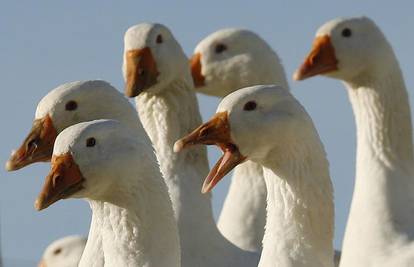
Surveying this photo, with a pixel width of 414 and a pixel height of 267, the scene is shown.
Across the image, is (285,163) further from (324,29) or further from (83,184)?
(324,29)

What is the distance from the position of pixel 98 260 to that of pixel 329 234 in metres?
1.71

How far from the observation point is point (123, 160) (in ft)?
51.6

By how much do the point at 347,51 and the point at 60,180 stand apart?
4525mm

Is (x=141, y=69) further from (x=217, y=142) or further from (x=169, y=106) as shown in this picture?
(x=217, y=142)

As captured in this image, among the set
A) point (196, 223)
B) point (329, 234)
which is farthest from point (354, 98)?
point (329, 234)

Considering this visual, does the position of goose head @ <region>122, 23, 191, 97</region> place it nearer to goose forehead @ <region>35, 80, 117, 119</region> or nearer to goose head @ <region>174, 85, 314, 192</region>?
goose forehead @ <region>35, 80, 117, 119</region>

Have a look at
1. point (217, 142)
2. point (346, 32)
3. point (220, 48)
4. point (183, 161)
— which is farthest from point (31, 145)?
point (220, 48)

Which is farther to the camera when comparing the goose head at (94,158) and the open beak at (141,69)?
the open beak at (141,69)

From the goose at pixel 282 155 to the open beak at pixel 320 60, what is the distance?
10.2 feet

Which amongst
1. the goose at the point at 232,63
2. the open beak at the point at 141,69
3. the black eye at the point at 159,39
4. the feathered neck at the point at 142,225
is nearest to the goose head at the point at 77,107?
the open beak at the point at 141,69

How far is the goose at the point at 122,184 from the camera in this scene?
15703 millimetres

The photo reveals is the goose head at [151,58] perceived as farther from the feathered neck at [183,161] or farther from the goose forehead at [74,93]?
the goose forehead at [74,93]

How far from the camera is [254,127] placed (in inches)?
655

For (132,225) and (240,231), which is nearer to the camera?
(132,225)
